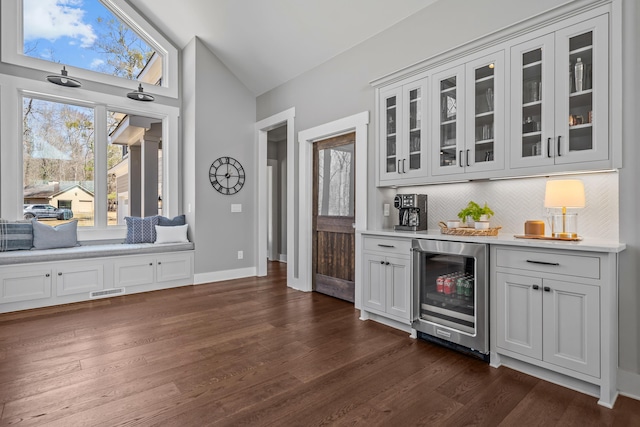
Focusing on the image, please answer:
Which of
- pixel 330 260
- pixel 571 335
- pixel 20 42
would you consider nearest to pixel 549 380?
pixel 571 335

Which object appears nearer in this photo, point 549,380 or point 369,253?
point 549,380

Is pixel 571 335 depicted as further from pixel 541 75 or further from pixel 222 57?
pixel 222 57

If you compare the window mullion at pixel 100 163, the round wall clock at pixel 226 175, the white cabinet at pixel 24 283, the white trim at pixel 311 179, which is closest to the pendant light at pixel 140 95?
the window mullion at pixel 100 163

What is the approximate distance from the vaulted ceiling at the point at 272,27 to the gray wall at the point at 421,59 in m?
0.14

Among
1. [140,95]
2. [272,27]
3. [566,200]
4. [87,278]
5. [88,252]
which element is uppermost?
[272,27]

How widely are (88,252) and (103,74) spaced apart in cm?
262

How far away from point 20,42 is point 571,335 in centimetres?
658

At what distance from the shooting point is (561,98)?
231 cm

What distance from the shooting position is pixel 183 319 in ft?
11.5

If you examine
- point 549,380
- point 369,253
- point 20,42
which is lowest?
point 549,380

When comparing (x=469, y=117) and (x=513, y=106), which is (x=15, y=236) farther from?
(x=513, y=106)

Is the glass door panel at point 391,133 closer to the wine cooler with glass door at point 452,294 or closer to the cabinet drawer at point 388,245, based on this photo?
the cabinet drawer at point 388,245

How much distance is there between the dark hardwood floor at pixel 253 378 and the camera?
1.87m

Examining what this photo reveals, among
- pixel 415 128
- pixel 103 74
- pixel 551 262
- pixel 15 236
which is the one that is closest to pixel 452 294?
pixel 551 262
